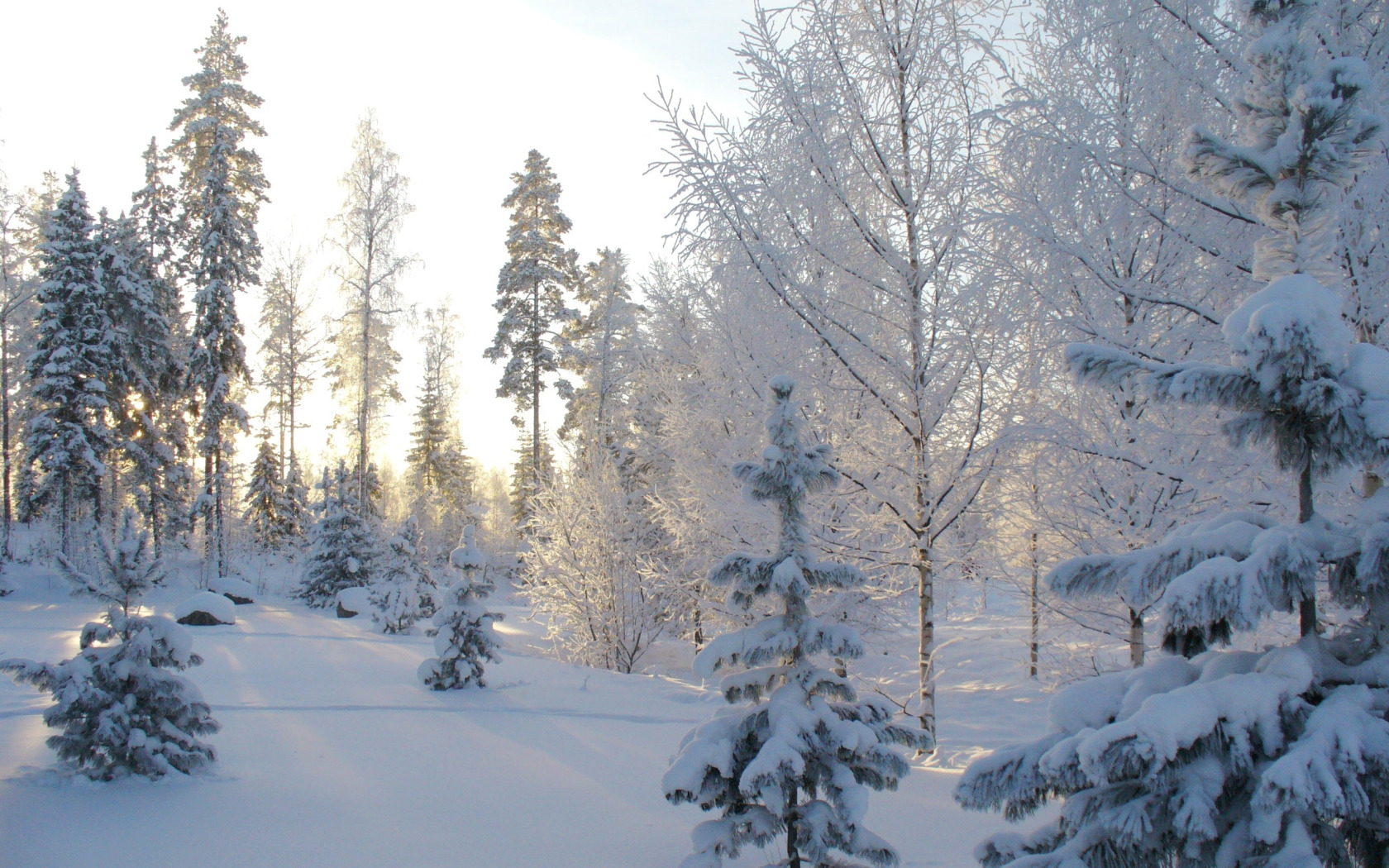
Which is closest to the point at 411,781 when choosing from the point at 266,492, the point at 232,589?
the point at 232,589

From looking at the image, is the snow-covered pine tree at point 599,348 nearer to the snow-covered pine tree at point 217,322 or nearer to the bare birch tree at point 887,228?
the snow-covered pine tree at point 217,322

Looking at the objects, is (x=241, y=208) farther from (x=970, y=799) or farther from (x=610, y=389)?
(x=970, y=799)

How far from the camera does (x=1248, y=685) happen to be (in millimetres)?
1787

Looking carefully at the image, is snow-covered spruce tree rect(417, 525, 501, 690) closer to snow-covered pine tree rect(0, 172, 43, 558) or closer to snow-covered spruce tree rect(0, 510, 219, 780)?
snow-covered spruce tree rect(0, 510, 219, 780)

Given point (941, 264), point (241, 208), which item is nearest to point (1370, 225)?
point (941, 264)

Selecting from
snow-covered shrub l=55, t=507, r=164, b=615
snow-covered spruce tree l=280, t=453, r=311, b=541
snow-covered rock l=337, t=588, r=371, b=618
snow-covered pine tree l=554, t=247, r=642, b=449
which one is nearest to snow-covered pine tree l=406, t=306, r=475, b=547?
snow-covered spruce tree l=280, t=453, r=311, b=541

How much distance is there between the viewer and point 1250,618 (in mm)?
1745

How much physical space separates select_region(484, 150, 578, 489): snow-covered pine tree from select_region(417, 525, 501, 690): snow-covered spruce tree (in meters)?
15.4

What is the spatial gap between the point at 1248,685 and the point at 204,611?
732 inches

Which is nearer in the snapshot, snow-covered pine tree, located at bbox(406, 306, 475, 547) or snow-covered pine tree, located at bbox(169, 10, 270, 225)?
snow-covered pine tree, located at bbox(169, 10, 270, 225)

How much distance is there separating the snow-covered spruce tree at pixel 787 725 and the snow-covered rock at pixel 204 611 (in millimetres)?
15777

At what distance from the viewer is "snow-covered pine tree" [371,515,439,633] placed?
56.7ft

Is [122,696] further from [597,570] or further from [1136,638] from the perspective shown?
[597,570]

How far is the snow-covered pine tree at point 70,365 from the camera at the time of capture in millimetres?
20000
